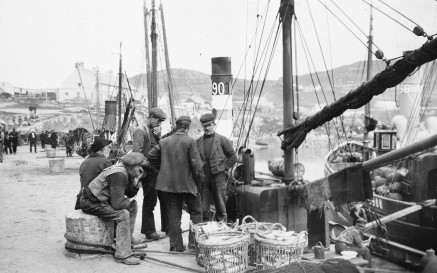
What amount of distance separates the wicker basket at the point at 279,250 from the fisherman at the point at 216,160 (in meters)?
1.77

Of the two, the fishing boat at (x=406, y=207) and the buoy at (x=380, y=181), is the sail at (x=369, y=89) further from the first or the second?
the buoy at (x=380, y=181)

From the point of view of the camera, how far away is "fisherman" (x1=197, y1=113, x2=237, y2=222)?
6.85m

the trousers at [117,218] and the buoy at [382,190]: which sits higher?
the trousers at [117,218]

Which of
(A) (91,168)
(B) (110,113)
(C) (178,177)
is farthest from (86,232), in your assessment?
Result: (B) (110,113)

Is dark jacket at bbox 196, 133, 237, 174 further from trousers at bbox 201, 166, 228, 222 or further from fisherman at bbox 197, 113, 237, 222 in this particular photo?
trousers at bbox 201, 166, 228, 222

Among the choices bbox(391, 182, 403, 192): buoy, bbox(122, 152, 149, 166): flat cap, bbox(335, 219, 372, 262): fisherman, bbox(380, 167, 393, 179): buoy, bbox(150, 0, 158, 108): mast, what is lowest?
bbox(335, 219, 372, 262): fisherman

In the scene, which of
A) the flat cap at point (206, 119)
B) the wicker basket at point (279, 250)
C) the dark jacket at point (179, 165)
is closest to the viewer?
the wicker basket at point (279, 250)

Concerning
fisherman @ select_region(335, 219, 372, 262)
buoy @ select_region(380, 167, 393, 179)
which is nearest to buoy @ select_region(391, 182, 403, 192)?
buoy @ select_region(380, 167, 393, 179)

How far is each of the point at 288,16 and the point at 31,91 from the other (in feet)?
238

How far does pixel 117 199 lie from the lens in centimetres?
573

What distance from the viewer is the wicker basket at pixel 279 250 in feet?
16.4

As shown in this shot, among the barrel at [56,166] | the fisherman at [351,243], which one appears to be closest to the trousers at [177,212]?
the fisherman at [351,243]

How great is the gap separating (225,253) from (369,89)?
2925 mm

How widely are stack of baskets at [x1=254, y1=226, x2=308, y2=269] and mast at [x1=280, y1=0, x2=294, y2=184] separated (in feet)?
Answer: 8.04
